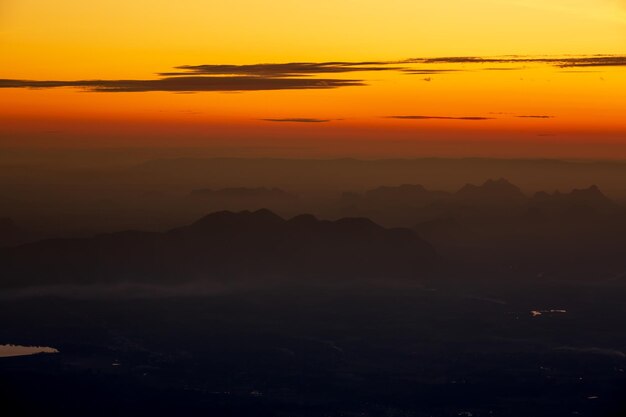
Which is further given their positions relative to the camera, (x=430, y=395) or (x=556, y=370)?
(x=556, y=370)

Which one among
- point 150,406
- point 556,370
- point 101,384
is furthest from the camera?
point 556,370

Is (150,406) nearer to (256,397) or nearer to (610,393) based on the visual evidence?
(256,397)

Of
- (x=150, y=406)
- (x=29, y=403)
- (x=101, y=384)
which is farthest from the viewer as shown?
(x=101, y=384)

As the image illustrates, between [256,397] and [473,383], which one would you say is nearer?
[256,397]

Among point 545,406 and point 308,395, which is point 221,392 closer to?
point 308,395

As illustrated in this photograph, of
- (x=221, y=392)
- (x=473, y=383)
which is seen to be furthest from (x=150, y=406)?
(x=473, y=383)

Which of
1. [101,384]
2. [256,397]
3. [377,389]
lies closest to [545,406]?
[377,389]

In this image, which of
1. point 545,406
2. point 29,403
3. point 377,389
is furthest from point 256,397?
point 545,406

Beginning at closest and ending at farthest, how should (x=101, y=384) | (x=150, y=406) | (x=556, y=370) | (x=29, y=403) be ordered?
(x=29, y=403), (x=150, y=406), (x=101, y=384), (x=556, y=370)
